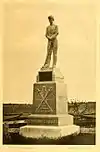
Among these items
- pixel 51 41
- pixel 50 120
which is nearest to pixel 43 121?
pixel 50 120

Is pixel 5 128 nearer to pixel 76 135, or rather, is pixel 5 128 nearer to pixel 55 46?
pixel 76 135

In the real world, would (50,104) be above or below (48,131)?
above

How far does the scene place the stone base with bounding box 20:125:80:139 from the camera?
2186 millimetres

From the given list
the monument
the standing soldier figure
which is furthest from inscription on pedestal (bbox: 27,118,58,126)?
the standing soldier figure

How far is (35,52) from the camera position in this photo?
225cm

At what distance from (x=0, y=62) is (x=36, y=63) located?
22 centimetres

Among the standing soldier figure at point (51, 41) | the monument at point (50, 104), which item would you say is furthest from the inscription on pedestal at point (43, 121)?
the standing soldier figure at point (51, 41)

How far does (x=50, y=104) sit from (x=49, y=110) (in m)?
0.04

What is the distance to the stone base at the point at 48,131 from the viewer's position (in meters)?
2.19

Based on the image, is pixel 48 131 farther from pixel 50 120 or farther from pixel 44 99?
pixel 44 99

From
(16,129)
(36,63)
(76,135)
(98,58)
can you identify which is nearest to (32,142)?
(16,129)

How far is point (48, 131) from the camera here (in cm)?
220

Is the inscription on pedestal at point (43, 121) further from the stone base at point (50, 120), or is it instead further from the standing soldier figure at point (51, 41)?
the standing soldier figure at point (51, 41)

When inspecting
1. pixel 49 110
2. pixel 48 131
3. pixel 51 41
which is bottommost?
pixel 48 131
